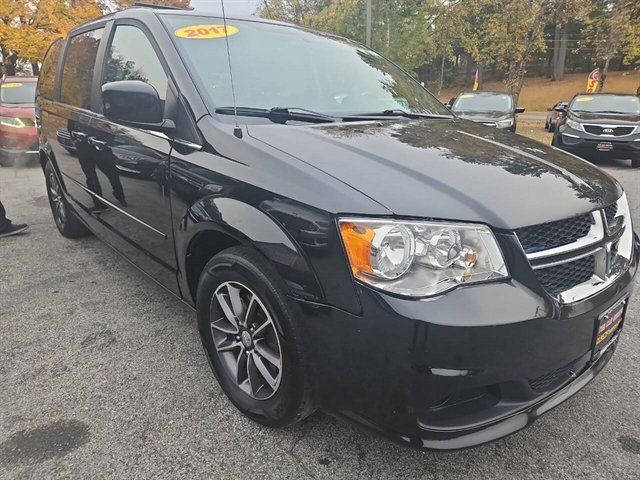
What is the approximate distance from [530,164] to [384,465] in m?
1.38

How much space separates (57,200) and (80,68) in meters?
1.60

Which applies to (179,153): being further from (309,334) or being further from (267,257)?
(309,334)

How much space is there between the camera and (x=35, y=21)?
17531 millimetres

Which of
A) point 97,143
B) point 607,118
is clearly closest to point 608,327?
point 97,143

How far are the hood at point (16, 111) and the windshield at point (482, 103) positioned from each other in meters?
8.74

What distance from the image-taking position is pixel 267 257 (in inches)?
68.2

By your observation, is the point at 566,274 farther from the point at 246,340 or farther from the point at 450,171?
the point at 246,340

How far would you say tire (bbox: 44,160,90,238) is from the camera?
4.31 meters

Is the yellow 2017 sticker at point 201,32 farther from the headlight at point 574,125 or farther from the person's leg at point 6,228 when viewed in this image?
the headlight at point 574,125

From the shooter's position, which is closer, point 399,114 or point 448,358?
point 448,358

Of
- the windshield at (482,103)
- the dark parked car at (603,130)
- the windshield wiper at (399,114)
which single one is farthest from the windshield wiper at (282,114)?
the windshield at (482,103)

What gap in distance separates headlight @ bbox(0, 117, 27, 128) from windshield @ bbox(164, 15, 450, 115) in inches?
298

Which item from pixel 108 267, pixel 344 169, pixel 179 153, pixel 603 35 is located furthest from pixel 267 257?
pixel 603 35

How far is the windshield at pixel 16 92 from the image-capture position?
898cm
